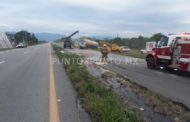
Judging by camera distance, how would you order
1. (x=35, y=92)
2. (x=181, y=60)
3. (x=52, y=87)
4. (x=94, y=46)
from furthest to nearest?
(x=94, y=46)
(x=181, y=60)
(x=52, y=87)
(x=35, y=92)

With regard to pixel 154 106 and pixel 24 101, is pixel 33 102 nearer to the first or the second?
pixel 24 101

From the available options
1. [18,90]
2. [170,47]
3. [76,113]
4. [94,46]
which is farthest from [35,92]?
[94,46]

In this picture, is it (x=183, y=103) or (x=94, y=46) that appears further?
(x=94, y=46)

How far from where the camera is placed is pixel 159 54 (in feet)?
69.5

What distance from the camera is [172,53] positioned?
19750 mm

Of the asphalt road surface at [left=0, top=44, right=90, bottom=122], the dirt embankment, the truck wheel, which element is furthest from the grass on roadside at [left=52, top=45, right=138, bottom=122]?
the truck wheel

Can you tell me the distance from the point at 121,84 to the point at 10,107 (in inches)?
217

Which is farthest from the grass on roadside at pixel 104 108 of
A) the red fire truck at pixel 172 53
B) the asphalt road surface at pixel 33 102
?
the red fire truck at pixel 172 53

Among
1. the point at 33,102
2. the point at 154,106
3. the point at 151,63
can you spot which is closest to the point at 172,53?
the point at 151,63

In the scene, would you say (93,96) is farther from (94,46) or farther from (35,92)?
(94,46)

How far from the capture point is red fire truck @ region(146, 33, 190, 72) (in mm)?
18186

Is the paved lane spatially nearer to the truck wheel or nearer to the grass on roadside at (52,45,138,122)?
the grass on roadside at (52,45,138,122)

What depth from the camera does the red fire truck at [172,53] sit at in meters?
18.2

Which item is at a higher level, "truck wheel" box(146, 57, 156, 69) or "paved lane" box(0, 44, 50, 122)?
"paved lane" box(0, 44, 50, 122)
